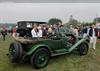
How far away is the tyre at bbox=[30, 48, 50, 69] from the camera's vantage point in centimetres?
655

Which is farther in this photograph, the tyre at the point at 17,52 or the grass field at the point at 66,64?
the grass field at the point at 66,64

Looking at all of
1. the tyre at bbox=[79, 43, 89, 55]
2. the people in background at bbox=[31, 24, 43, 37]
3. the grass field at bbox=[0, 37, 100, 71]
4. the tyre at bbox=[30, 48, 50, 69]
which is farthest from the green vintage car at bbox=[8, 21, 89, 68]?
the tyre at bbox=[79, 43, 89, 55]

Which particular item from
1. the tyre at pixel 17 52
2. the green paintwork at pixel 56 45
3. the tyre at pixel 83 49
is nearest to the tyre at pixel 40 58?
the green paintwork at pixel 56 45

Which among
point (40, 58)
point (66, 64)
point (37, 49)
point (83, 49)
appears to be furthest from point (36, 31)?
point (83, 49)

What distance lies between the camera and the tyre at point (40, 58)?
21.5 ft

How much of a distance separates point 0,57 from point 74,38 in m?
3.91

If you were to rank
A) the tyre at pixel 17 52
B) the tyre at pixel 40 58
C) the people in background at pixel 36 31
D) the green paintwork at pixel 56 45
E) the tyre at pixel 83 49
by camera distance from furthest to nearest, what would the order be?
the tyre at pixel 83 49 → the people in background at pixel 36 31 → the green paintwork at pixel 56 45 → the tyre at pixel 40 58 → the tyre at pixel 17 52

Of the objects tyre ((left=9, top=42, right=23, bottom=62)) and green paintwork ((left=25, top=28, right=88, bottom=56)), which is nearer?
tyre ((left=9, top=42, right=23, bottom=62))

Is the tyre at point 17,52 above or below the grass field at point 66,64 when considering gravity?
above

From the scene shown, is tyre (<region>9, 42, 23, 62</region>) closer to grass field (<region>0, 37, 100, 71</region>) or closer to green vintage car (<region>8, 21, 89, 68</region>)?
green vintage car (<region>8, 21, 89, 68</region>)

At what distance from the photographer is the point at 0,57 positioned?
27.1 feet

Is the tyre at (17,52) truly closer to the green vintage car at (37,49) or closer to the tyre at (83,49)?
the green vintage car at (37,49)

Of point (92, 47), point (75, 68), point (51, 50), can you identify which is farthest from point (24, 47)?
point (92, 47)

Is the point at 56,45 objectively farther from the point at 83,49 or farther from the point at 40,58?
the point at 83,49
